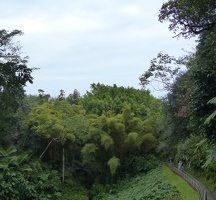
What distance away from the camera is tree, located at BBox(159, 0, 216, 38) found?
398 inches

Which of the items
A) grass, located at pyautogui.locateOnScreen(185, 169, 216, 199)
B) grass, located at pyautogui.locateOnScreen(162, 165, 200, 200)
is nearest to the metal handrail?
grass, located at pyautogui.locateOnScreen(162, 165, 200, 200)

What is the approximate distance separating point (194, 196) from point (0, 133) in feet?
37.1

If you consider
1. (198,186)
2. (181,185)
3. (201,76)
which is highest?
(201,76)

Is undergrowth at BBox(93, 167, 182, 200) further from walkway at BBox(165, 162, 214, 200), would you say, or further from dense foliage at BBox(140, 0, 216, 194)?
dense foliage at BBox(140, 0, 216, 194)

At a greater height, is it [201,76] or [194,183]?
[201,76]

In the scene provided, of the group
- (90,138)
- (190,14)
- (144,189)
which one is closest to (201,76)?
(190,14)

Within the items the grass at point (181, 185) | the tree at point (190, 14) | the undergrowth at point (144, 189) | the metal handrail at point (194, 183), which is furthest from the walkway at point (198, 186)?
the tree at point (190, 14)

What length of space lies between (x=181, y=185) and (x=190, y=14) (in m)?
8.51

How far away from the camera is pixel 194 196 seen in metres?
13.4

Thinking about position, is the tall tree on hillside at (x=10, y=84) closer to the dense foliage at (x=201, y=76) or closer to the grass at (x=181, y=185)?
the dense foliage at (x=201, y=76)

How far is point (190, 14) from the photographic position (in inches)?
419

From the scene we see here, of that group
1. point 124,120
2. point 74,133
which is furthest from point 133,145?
point 74,133

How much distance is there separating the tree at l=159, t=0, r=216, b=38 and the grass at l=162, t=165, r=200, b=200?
6182mm

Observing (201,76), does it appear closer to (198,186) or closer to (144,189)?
(198,186)
